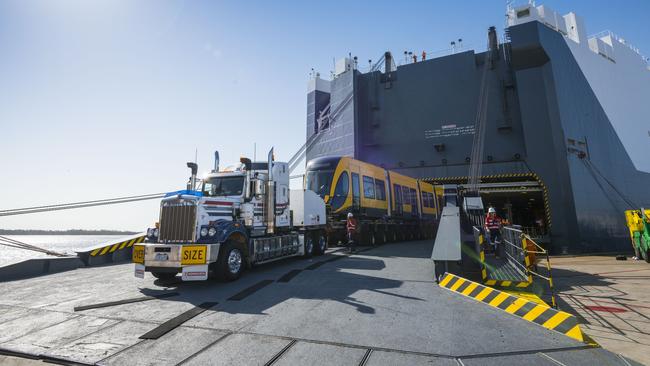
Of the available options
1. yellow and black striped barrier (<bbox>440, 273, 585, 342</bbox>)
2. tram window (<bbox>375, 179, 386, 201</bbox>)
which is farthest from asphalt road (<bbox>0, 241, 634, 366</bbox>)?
tram window (<bbox>375, 179, 386, 201</bbox>)

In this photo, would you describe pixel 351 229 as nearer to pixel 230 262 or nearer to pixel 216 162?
pixel 216 162

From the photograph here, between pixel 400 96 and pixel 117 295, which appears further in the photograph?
pixel 400 96

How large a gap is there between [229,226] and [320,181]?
23.6 ft

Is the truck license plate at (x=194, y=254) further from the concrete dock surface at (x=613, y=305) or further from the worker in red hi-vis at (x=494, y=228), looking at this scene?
the worker in red hi-vis at (x=494, y=228)

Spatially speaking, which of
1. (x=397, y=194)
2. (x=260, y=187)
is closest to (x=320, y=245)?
(x=260, y=187)

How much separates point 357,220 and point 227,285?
8.33 m

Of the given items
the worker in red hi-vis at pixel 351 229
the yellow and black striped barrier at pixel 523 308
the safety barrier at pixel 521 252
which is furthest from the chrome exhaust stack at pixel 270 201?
the safety barrier at pixel 521 252

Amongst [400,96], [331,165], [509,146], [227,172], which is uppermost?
[400,96]

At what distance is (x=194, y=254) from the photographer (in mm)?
7023

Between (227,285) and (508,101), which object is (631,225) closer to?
(508,101)

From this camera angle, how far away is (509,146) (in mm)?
20688

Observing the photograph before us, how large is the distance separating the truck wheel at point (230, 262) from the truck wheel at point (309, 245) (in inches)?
141

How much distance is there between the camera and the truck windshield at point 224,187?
8.91 m

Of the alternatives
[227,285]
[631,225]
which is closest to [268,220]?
[227,285]
